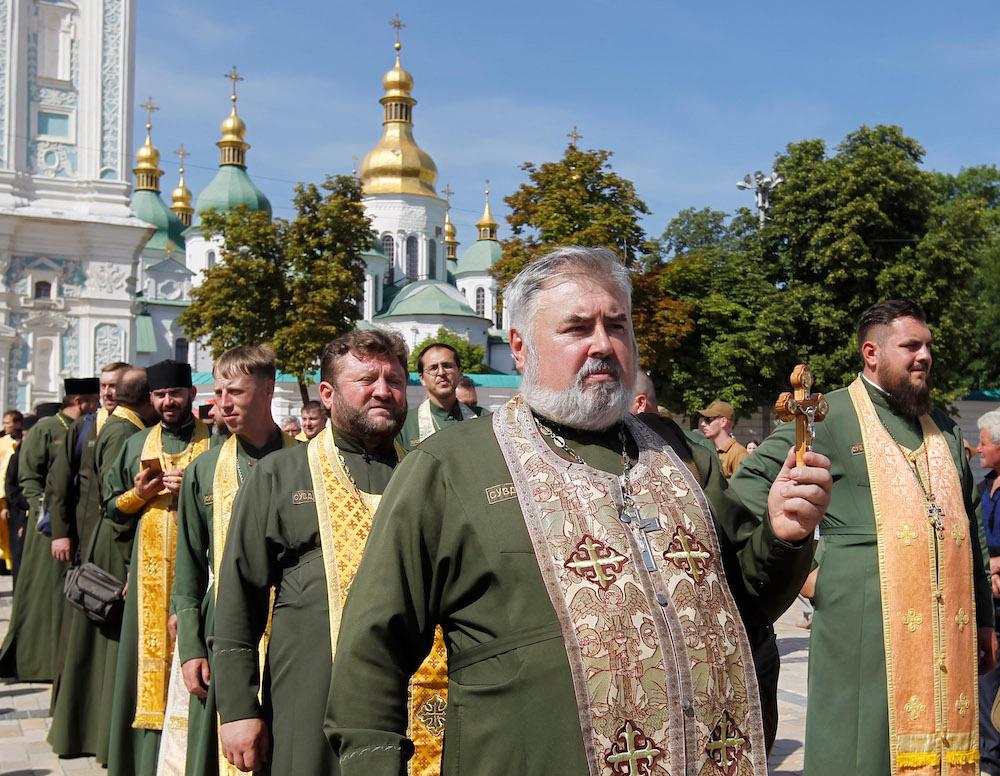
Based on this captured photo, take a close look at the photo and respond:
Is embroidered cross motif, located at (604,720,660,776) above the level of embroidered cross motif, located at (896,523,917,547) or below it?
below

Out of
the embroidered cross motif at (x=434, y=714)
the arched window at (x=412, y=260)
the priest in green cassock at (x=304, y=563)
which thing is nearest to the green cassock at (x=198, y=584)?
the priest in green cassock at (x=304, y=563)

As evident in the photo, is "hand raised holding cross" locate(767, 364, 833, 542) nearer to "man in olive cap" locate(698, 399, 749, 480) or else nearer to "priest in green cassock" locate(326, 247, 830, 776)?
"priest in green cassock" locate(326, 247, 830, 776)

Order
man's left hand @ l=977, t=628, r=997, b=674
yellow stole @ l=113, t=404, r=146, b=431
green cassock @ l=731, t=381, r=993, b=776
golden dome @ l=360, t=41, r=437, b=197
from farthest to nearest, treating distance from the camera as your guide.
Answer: golden dome @ l=360, t=41, r=437, b=197, yellow stole @ l=113, t=404, r=146, b=431, man's left hand @ l=977, t=628, r=997, b=674, green cassock @ l=731, t=381, r=993, b=776

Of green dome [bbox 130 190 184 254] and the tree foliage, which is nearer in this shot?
the tree foliage

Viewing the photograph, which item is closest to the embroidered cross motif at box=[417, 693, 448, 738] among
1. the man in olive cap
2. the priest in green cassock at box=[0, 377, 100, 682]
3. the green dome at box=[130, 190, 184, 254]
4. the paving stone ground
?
the paving stone ground

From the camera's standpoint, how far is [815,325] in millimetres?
35500

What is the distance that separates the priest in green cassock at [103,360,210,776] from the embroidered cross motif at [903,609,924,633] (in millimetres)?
3453

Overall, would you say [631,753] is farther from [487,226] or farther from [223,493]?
[487,226]

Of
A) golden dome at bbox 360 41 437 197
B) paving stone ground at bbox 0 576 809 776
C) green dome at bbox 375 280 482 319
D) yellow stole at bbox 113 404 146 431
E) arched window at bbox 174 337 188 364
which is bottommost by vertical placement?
paving stone ground at bbox 0 576 809 776

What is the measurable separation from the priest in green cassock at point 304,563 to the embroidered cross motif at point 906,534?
6.48ft

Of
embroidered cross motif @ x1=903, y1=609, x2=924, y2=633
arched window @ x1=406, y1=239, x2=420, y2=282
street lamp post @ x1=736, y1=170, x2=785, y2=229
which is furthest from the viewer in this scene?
arched window @ x1=406, y1=239, x2=420, y2=282

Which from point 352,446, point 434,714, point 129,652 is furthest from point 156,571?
point 434,714

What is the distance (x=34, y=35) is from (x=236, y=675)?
3485 cm

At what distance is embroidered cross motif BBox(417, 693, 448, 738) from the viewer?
3.75m
